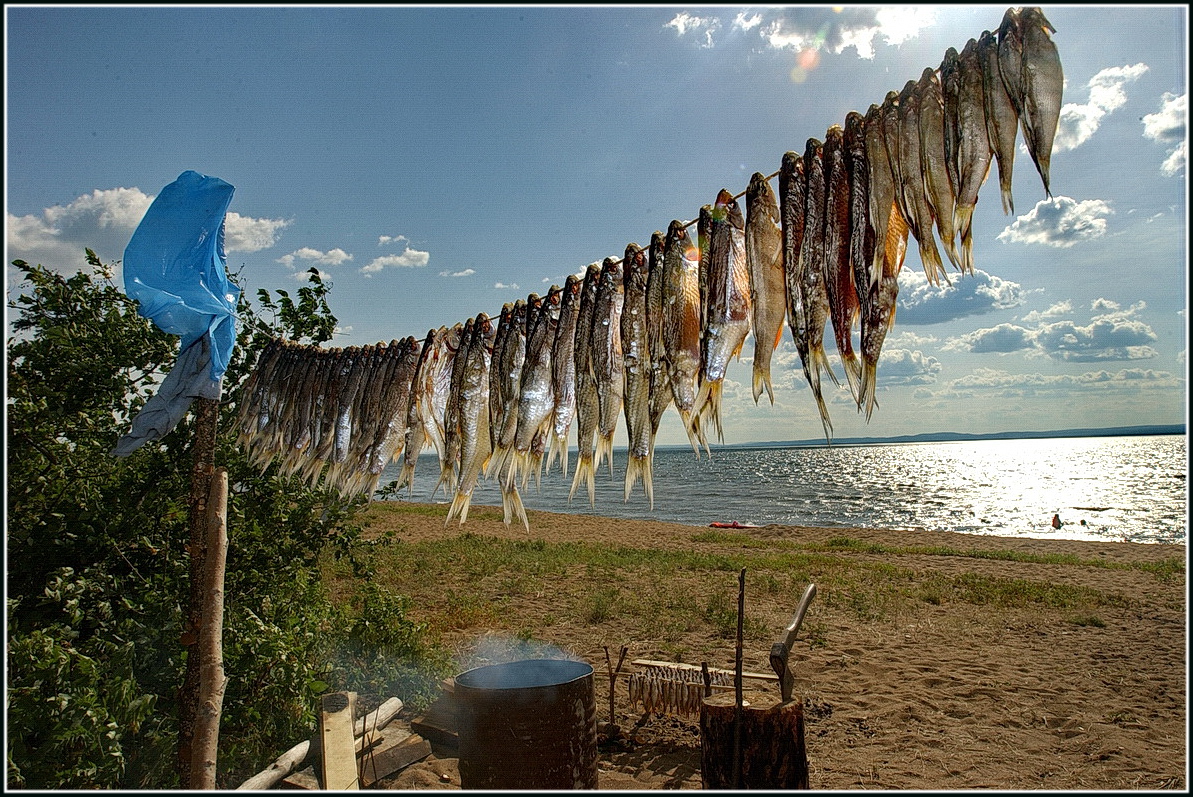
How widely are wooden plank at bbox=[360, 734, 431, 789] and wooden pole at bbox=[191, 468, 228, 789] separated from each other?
231 cm

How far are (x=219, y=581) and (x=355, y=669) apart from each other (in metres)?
3.75

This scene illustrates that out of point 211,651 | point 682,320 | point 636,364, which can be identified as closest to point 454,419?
point 636,364

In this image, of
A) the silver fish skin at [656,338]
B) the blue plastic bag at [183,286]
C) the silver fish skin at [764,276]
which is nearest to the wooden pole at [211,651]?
the blue plastic bag at [183,286]

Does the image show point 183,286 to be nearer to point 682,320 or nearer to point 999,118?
point 682,320

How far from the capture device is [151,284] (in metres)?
3.27

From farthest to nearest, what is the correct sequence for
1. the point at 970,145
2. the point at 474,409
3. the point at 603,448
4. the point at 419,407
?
the point at 419,407 → the point at 474,409 → the point at 603,448 → the point at 970,145

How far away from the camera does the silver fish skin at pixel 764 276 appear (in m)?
2.11

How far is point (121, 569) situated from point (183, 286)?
3462 millimetres

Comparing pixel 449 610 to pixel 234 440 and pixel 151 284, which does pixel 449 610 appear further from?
pixel 151 284

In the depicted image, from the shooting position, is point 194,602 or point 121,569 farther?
point 121,569

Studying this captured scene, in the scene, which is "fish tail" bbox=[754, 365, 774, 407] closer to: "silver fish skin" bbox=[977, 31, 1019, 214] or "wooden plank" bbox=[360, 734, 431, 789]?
"silver fish skin" bbox=[977, 31, 1019, 214]

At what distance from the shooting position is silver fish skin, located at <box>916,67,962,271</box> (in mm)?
1842

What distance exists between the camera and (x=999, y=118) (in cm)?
172

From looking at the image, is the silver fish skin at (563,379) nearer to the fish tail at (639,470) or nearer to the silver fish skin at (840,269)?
the fish tail at (639,470)
